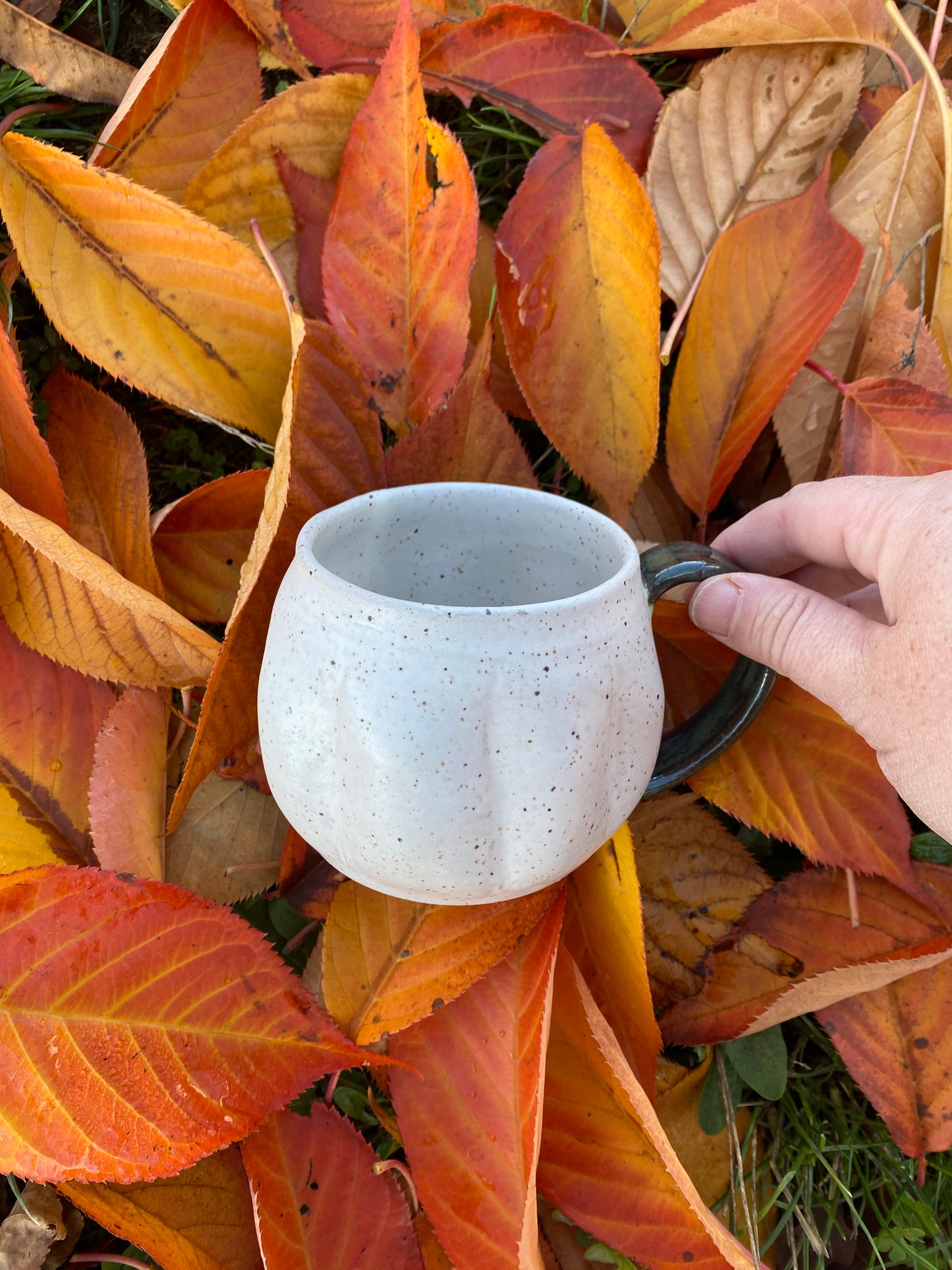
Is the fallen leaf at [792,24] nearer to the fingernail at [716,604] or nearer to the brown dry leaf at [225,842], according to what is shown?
the fingernail at [716,604]

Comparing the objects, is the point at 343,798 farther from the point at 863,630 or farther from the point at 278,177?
the point at 278,177

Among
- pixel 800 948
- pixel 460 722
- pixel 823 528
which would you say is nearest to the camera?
pixel 460 722

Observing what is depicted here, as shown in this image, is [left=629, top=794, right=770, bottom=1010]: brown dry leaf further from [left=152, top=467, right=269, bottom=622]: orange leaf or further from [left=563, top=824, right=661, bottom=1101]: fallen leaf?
[left=152, top=467, right=269, bottom=622]: orange leaf

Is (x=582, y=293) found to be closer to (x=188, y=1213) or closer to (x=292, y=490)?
(x=292, y=490)

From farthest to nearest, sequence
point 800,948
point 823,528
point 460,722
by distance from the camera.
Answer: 1. point 800,948
2. point 823,528
3. point 460,722

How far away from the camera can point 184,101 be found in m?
0.59

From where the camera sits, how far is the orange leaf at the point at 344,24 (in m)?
0.59

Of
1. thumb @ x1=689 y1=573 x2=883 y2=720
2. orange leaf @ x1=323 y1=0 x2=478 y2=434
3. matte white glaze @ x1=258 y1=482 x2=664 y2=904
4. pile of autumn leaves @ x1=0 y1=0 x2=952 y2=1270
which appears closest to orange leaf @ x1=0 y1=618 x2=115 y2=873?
pile of autumn leaves @ x1=0 y1=0 x2=952 y2=1270

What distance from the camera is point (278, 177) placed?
0.59 meters

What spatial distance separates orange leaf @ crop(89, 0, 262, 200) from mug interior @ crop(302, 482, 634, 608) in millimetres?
248

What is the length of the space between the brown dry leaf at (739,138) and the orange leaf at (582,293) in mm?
79

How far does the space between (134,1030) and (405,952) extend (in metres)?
0.14

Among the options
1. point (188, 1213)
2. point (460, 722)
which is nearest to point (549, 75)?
point (460, 722)

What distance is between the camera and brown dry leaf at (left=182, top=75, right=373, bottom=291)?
0.57 m
